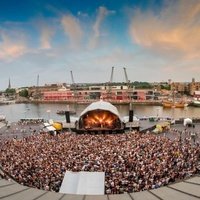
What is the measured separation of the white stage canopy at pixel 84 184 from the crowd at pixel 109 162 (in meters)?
0.84

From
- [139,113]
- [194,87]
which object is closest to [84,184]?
[139,113]

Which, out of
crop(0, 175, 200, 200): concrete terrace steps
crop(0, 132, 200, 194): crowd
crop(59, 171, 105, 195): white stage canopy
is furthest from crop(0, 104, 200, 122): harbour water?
crop(0, 175, 200, 200): concrete terrace steps

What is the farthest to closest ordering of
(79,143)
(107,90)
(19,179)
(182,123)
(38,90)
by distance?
(38,90)
(107,90)
(182,123)
(79,143)
(19,179)

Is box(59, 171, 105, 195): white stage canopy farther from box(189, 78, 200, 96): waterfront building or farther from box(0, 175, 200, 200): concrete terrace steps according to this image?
box(189, 78, 200, 96): waterfront building

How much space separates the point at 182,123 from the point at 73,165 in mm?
26138

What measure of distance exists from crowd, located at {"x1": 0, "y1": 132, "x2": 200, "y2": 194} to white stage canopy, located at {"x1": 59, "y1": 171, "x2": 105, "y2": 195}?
84 cm

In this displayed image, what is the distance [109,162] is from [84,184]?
464 centimetres

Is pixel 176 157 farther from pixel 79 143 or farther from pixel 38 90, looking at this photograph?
pixel 38 90

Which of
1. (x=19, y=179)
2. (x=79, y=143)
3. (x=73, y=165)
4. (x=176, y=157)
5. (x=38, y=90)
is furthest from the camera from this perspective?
(x=38, y=90)

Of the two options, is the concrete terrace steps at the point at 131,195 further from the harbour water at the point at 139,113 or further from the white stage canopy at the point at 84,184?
the harbour water at the point at 139,113

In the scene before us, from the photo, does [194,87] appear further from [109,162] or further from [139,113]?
[109,162]

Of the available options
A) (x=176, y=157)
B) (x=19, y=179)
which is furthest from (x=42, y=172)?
→ (x=176, y=157)

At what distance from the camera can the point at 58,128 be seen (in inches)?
1528

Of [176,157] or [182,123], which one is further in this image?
[182,123]
